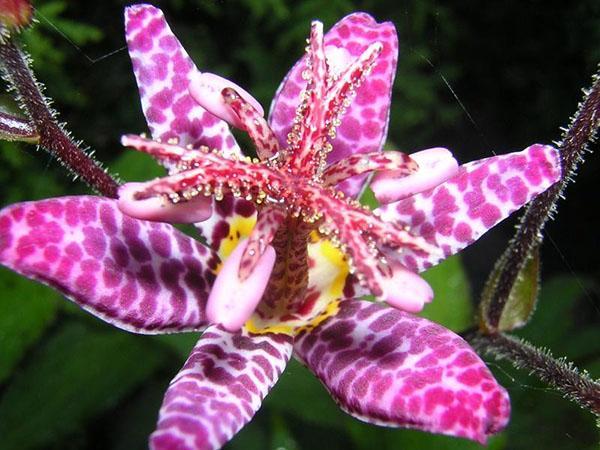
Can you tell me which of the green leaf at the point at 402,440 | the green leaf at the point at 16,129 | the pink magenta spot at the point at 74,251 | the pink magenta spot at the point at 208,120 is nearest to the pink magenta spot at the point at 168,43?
the pink magenta spot at the point at 208,120

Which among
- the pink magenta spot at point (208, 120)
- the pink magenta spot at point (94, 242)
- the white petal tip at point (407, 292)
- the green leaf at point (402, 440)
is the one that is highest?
the white petal tip at point (407, 292)

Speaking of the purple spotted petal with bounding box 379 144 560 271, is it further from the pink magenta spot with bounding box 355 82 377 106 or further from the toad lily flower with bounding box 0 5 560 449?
the pink magenta spot with bounding box 355 82 377 106

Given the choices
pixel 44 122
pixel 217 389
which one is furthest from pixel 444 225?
pixel 44 122

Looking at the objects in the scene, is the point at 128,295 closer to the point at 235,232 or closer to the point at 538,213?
the point at 235,232

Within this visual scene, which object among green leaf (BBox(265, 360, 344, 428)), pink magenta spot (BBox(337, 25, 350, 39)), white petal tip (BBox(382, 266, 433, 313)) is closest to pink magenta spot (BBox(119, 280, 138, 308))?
white petal tip (BBox(382, 266, 433, 313))

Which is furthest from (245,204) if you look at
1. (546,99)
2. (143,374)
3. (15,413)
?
(546,99)

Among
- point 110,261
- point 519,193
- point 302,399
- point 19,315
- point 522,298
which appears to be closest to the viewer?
point 110,261

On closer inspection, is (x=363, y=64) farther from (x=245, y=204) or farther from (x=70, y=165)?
(x=70, y=165)

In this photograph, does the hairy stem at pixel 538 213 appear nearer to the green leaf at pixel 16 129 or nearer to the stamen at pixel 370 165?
the stamen at pixel 370 165
